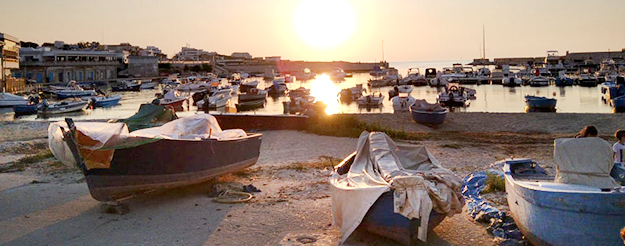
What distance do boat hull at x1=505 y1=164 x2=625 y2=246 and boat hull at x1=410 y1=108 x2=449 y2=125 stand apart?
2070cm

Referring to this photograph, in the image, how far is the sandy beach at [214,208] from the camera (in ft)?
30.3

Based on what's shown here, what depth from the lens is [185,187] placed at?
41.9 feet

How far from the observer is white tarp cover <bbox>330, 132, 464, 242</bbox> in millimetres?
8102

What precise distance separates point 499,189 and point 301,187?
4.11m

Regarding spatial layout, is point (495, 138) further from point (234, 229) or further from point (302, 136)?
point (234, 229)

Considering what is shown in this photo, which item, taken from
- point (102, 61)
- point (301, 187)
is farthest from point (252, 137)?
point (102, 61)

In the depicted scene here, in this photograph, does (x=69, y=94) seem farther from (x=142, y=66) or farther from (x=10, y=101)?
(x=142, y=66)

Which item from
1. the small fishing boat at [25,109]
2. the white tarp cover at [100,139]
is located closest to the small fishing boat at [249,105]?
the small fishing boat at [25,109]

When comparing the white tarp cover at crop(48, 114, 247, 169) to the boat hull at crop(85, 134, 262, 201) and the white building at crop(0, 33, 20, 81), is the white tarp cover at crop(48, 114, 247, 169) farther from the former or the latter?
the white building at crop(0, 33, 20, 81)

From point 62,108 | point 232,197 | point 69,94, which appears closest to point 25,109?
point 62,108

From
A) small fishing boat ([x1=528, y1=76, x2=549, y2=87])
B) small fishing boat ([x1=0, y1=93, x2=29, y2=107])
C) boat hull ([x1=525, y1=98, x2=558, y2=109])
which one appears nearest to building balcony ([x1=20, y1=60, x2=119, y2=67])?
small fishing boat ([x1=0, y1=93, x2=29, y2=107])

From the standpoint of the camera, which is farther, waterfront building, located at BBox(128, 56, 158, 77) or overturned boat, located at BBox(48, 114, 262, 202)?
waterfront building, located at BBox(128, 56, 158, 77)

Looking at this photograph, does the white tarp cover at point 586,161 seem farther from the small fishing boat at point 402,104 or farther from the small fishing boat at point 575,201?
the small fishing boat at point 402,104

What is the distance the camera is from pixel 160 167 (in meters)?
11.2
